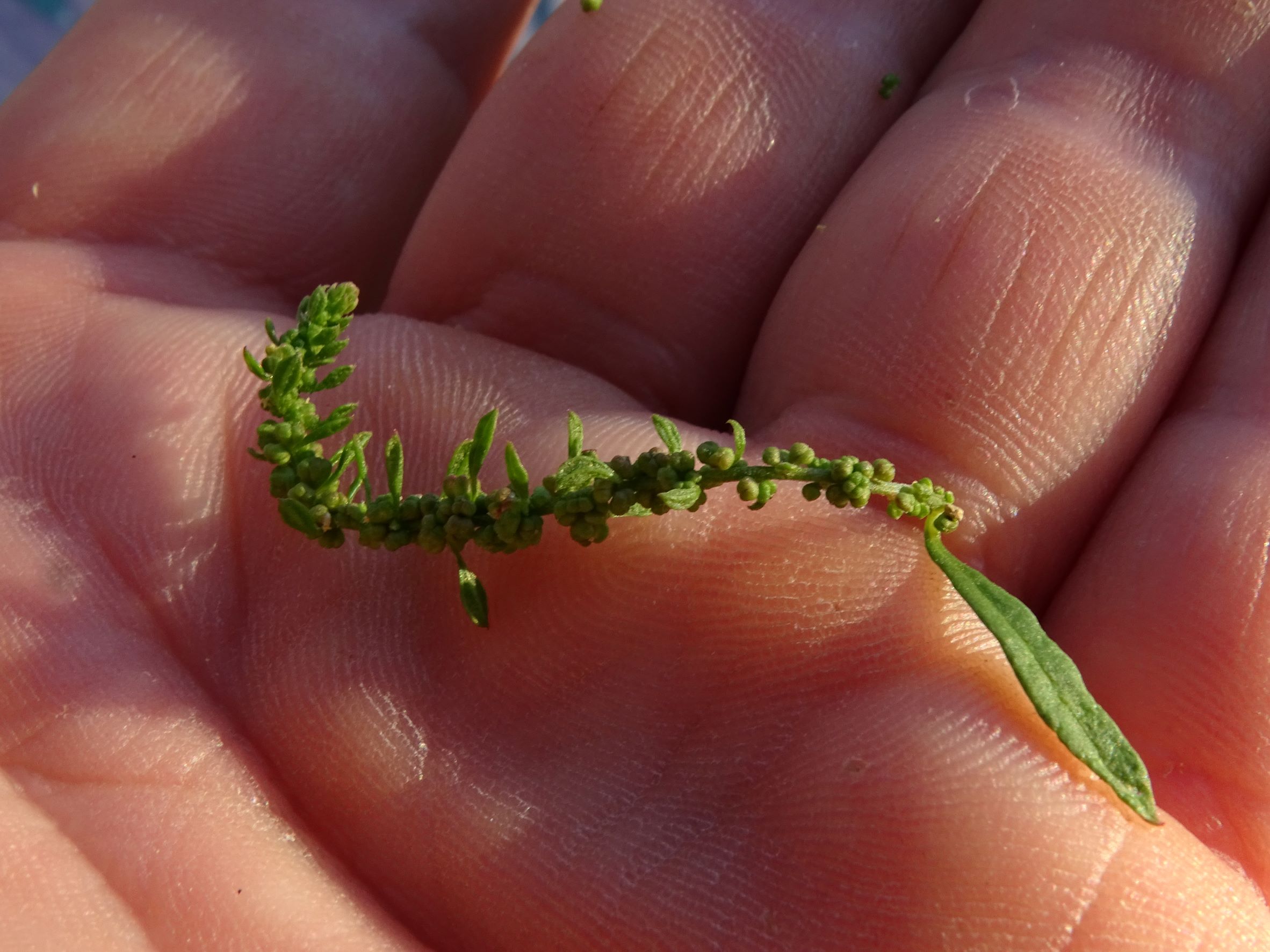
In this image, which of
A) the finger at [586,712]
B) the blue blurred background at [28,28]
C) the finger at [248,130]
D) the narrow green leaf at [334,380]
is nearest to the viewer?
the finger at [586,712]

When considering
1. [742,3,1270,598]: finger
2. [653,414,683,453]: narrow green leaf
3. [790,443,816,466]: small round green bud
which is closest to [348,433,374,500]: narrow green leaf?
[653,414,683,453]: narrow green leaf

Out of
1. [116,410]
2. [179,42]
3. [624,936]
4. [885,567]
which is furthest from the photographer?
[179,42]

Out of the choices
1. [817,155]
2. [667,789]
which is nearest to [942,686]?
[667,789]

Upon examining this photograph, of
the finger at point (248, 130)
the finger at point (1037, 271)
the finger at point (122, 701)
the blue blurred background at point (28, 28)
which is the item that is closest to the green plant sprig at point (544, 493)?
the finger at point (1037, 271)

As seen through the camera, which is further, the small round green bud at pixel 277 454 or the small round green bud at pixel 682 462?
the small round green bud at pixel 277 454

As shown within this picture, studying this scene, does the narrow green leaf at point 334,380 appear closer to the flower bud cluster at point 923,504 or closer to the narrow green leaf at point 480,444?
the narrow green leaf at point 480,444

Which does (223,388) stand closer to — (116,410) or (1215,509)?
(116,410)
